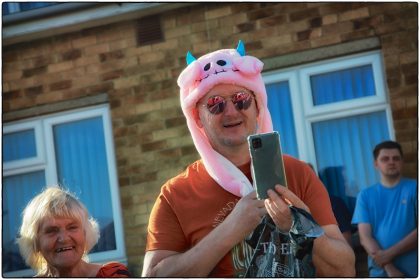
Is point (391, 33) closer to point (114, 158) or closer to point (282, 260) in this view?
point (114, 158)

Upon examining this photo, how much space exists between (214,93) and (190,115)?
0.44 ft

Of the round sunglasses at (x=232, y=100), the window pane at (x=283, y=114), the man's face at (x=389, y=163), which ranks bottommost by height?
the man's face at (x=389, y=163)

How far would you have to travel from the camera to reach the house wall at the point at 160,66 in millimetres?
5586

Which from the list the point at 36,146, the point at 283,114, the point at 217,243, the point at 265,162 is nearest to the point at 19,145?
the point at 36,146

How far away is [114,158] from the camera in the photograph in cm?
614

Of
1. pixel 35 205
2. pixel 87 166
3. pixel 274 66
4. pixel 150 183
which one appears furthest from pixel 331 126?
pixel 35 205

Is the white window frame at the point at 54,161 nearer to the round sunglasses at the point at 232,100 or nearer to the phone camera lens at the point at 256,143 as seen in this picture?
the round sunglasses at the point at 232,100

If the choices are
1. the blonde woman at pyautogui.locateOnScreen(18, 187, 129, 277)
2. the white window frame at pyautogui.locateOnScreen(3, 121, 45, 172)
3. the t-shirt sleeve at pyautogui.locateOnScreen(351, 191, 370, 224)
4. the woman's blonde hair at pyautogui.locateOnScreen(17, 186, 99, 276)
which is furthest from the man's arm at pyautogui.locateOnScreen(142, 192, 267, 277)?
the white window frame at pyautogui.locateOnScreen(3, 121, 45, 172)

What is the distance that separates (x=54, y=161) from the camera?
20.7ft

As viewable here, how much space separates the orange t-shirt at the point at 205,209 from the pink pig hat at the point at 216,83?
5cm

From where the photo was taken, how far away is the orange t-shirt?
2.41 metres

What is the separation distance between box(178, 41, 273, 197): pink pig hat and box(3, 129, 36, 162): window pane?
3875 millimetres

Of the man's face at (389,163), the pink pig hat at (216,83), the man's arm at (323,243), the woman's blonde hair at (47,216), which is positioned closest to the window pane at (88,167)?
the man's face at (389,163)

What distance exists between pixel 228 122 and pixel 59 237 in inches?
31.0
